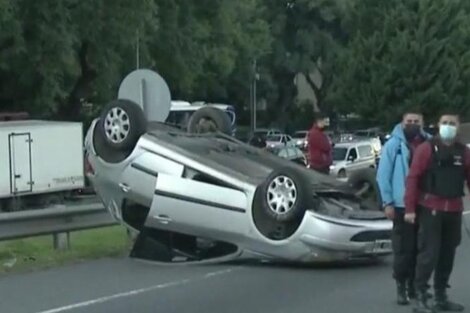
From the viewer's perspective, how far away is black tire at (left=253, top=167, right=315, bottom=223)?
13.8 m

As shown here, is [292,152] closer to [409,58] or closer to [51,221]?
[409,58]

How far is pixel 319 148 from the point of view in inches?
814

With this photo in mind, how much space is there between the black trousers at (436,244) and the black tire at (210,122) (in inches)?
258

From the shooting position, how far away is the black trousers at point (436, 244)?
414 inches

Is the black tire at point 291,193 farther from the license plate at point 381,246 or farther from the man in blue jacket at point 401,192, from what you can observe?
the man in blue jacket at point 401,192

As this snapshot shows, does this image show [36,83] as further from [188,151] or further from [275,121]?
[275,121]

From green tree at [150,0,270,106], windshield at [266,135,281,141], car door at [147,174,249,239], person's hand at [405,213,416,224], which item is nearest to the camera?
person's hand at [405,213,416,224]

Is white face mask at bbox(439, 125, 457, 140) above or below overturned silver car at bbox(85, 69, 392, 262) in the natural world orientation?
above

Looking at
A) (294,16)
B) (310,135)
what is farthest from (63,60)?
(294,16)

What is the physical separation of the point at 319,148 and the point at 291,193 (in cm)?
690

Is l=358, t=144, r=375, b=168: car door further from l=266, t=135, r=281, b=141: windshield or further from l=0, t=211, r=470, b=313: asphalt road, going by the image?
l=0, t=211, r=470, b=313: asphalt road

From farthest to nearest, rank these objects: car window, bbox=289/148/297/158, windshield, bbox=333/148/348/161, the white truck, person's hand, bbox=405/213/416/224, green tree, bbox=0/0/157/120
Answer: windshield, bbox=333/148/348/161 → car window, bbox=289/148/297/158 → the white truck → green tree, bbox=0/0/157/120 → person's hand, bbox=405/213/416/224

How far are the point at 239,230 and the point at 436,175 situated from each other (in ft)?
13.3

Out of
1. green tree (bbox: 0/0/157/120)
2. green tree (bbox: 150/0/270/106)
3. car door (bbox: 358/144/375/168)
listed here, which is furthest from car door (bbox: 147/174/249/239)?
car door (bbox: 358/144/375/168)
